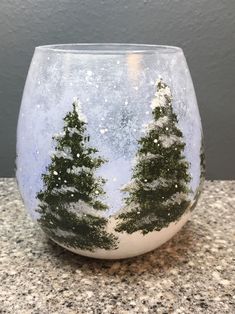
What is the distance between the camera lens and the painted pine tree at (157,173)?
0.41 m

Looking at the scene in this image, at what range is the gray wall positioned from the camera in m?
0.64

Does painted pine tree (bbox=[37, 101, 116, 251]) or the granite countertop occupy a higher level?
painted pine tree (bbox=[37, 101, 116, 251])

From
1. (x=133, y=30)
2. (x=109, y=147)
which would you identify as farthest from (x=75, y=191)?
(x=133, y=30)

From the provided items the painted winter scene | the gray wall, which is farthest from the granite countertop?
the gray wall

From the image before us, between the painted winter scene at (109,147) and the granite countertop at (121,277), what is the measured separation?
33 mm

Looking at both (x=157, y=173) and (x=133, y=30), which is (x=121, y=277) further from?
(x=133, y=30)

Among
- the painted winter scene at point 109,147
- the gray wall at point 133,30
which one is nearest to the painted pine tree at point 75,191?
the painted winter scene at point 109,147

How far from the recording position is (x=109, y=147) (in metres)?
0.40

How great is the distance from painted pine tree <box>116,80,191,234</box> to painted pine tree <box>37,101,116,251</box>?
21 millimetres

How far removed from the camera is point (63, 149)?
41 centimetres

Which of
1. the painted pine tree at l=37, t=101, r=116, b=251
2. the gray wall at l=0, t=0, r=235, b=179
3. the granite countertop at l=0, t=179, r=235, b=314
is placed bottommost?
the granite countertop at l=0, t=179, r=235, b=314

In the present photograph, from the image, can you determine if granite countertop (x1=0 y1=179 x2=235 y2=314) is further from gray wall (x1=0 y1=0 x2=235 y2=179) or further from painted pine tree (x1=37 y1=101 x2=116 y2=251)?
gray wall (x1=0 y1=0 x2=235 y2=179)

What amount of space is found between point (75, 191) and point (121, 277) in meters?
0.10

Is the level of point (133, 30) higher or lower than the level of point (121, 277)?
higher
